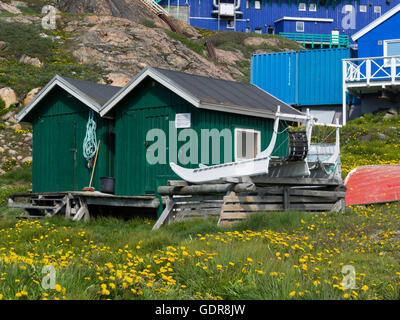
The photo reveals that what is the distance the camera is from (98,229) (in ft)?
49.0

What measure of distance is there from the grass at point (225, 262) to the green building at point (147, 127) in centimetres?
371

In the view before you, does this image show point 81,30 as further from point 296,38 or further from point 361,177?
point 361,177

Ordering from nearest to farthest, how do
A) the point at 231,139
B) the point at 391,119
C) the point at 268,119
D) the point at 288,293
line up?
the point at 288,293
the point at 231,139
the point at 268,119
the point at 391,119

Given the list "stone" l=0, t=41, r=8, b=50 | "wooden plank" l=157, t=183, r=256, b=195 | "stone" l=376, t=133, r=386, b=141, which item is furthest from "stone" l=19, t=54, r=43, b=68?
"wooden plank" l=157, t=183, r=256, b=195

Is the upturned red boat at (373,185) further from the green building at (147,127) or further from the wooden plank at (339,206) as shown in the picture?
the green building at (147,127)

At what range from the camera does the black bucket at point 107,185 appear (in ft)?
60.2

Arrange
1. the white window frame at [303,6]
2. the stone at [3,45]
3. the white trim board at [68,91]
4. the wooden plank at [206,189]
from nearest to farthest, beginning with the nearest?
the wooden plank at [206,189], the white trim board at [68,91], the stone at [3,45], the white window frame at [303,6]

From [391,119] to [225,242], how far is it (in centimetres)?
2369

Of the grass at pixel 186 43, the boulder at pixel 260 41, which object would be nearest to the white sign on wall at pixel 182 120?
the grass at pixel 186 43

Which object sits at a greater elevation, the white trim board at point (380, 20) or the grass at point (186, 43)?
the grass at point (186, 43)

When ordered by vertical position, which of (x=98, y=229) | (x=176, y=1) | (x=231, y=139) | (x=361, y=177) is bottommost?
(x=98, y=229)

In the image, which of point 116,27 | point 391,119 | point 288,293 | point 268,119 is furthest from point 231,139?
point 116,27

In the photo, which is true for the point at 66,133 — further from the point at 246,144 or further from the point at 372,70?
the point at 372,70

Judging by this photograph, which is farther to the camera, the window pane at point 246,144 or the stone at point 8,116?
the stone at point 8,116
